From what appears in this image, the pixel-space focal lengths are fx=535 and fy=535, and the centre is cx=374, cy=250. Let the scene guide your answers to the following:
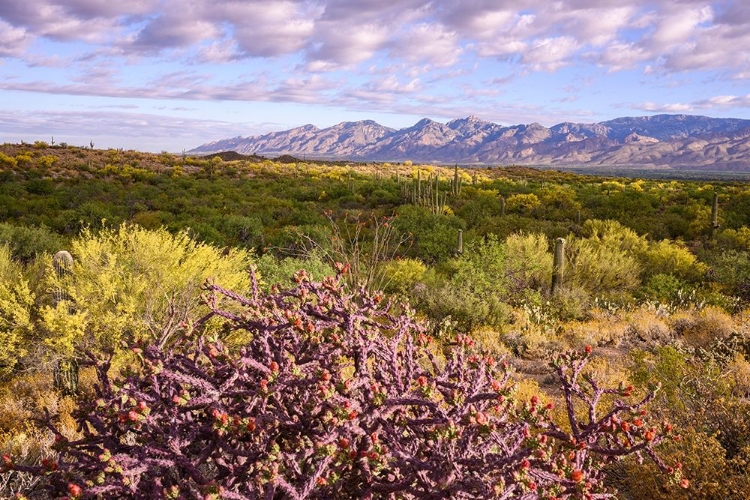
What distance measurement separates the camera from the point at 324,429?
2.10 metres

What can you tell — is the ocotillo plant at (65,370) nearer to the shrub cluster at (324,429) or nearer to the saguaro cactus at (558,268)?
the shrub cluster at (324,429)

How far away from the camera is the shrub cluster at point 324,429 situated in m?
1.91

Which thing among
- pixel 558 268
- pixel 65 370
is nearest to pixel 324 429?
Result: pixel 65 370

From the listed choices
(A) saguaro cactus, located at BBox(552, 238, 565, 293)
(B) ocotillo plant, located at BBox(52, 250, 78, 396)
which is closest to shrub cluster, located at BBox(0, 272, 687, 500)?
(B) ocotillo plant, located at BBox(52, 250, 78, 396)

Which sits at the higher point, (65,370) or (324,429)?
(324,429)

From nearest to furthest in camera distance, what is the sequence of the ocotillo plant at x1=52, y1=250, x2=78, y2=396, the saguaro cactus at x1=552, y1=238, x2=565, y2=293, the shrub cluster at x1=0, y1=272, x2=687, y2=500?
the shrub cluster at x1=0, y1=272, x2=687, y2=500 → the ocotillo plant at x1=52, y1=250, x2=78, y2=396 → the saguaro cactus at x1=552, y1=238, x2=565, y2=293

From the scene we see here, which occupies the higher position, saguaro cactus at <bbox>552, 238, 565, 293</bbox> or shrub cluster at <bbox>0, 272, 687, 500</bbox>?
shrub cluster at <bbox>0, 272, 687, 500</bbox>

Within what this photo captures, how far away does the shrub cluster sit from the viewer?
1.91 meters

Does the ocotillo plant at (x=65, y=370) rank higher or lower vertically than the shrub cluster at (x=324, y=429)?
lower

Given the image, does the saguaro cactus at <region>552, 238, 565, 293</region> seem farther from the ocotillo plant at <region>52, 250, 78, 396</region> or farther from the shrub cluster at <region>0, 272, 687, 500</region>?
the shrub cluster at <region>0, 272, 687, 500</region>

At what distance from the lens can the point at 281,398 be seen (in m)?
2.22

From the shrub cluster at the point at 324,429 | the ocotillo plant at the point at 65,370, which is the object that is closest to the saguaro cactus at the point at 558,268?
the ocotillo plant at the point at 65,370

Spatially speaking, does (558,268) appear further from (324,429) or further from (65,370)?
(324,429)

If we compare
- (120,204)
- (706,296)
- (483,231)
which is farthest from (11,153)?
(706,296)
